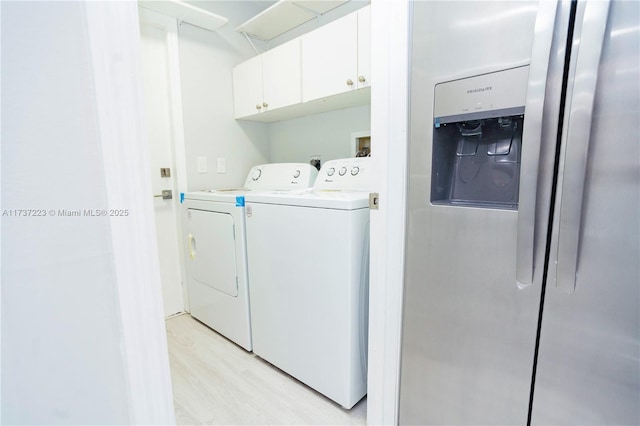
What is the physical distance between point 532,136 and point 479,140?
0.24 m

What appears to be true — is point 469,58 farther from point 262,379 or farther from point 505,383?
point 262,379

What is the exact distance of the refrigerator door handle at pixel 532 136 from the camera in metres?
0.79

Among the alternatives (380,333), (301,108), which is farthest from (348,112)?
(380,333)

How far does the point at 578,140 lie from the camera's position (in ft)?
2.54

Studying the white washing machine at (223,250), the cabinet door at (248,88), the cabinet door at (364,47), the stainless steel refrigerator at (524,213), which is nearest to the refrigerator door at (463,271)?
the stainless steel refrigerator at (524,213)

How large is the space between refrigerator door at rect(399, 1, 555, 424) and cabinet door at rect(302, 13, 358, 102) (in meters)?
0.79

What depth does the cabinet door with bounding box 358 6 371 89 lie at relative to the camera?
169 cm

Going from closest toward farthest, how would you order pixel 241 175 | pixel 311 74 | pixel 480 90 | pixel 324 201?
pixel 480 90, pixel 324 201, pixel 311 74, pixel 241 175

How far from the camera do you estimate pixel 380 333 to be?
1255mm

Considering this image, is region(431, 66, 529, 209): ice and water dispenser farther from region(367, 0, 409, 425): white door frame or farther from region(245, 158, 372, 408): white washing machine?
region(245, 158, 372, 408): white washing machine

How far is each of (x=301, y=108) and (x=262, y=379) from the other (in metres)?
1.81

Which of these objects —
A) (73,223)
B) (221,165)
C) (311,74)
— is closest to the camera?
(73,223)

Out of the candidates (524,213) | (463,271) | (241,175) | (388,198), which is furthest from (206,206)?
(524,213)

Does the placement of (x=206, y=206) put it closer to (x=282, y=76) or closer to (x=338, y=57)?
(x=282, y=76)
